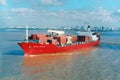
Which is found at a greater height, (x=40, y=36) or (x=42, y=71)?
(x=40, y=36)

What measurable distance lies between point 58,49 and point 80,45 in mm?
10987

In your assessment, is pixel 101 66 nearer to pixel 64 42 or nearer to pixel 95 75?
pixel 95 75

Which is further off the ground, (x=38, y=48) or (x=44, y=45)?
(x=44, y=45)

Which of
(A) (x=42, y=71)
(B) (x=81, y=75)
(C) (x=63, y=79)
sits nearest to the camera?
(C) (x=63, y=79)

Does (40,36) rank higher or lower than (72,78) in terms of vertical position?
higher

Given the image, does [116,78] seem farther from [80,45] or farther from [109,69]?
[80,45]

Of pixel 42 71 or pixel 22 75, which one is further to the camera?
pixel 42 71

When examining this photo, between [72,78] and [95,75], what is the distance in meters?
2.67

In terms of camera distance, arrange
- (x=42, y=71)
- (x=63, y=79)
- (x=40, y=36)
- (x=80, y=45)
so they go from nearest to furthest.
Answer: (x=63, y=79) → (x=42, y=71) → (x=40, y=36) → (x=80, y=45)

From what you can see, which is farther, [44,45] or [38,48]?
[44,45]

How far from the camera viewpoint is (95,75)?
2277cm

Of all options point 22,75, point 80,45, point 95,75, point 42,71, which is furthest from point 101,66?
point 80,45

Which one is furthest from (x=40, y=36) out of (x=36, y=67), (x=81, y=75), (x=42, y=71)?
(x=81, y=75)

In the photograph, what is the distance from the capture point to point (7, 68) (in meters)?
26.1
